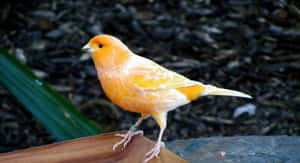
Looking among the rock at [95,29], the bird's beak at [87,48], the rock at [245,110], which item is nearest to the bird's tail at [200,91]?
the bird's beak at [87,48]

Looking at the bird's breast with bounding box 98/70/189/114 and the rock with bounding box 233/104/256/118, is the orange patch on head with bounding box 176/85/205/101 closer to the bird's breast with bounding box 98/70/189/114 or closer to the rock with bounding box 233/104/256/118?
the bird's breast with bounding box 98/70/189/114

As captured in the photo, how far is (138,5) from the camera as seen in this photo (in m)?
3.54

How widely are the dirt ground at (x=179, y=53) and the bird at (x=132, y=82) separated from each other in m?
1.27

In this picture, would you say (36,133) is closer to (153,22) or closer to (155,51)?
(155,51)

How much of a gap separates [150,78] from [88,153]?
410 mm

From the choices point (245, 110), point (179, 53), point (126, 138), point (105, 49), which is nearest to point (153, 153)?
point (126, 138)

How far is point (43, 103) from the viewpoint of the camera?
73.8 inches

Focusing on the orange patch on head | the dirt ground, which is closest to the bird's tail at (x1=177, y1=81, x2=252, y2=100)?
the orange patch on head

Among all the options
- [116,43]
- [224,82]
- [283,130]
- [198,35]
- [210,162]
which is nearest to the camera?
[116,43]

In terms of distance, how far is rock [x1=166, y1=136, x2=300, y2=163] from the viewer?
5.97 feet

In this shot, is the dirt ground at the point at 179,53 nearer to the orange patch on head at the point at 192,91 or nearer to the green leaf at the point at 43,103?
the green leaf at the point at 43,103

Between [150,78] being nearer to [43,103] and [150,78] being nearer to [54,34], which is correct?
[43,103]

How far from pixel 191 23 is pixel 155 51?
492 millimetres

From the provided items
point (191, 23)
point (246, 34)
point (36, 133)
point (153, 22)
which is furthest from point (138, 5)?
point (36, 133)
